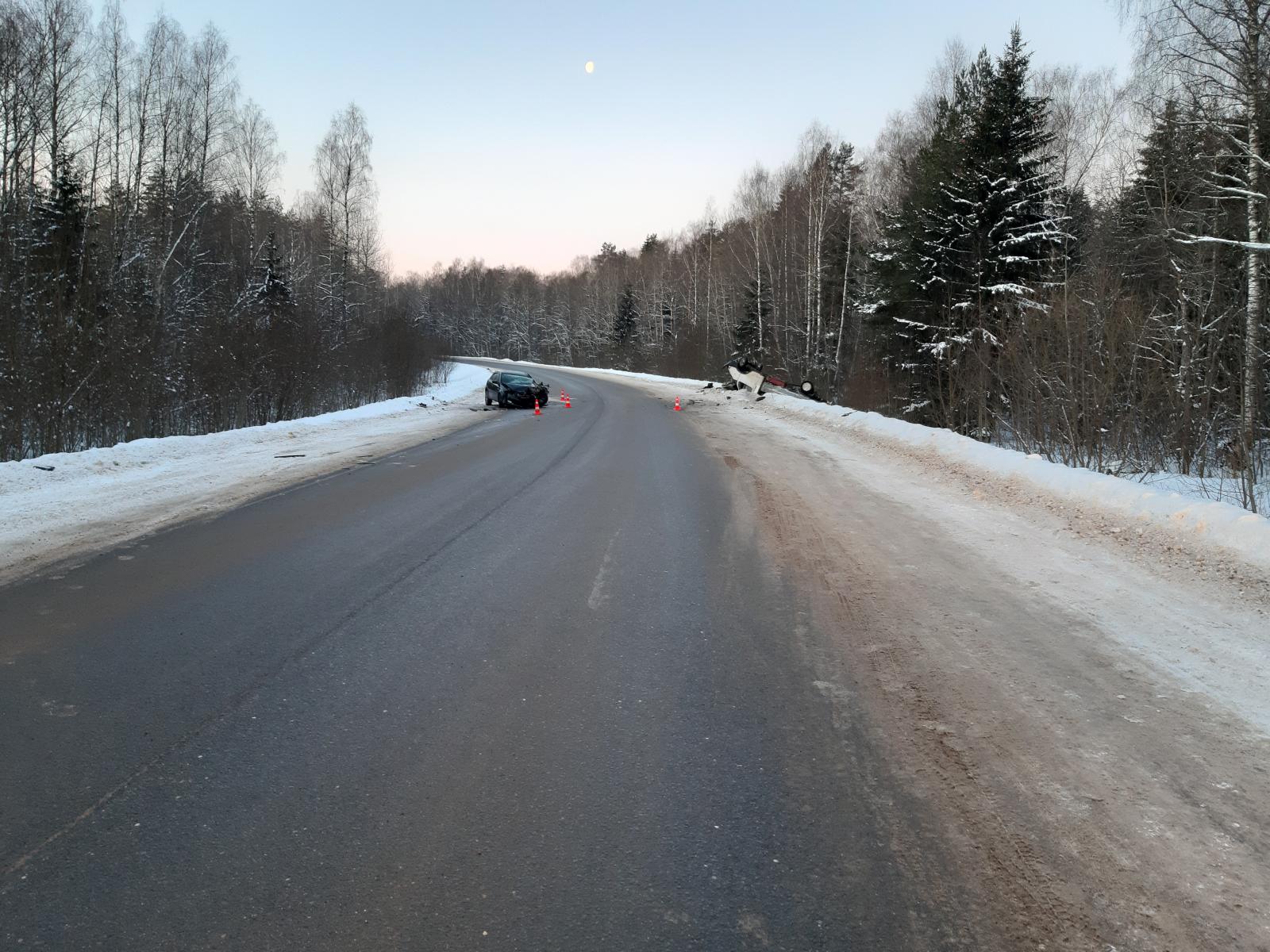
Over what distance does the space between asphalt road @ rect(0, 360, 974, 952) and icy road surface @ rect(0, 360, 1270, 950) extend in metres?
0.02

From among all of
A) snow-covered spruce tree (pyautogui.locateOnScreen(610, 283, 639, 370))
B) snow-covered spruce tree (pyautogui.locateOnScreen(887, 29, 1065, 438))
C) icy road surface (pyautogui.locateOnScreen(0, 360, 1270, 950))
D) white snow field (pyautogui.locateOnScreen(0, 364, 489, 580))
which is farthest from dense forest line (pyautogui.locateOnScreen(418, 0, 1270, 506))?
snow-covered spruce tree (pyautogui.locateOnScreen(610, 283, 639, 370))

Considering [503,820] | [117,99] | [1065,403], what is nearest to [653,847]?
[503,820]

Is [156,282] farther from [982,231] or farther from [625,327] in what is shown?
[625,327]

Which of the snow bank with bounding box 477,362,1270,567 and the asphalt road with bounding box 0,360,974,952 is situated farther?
the snow bank with bounding box 477,362,1270,567

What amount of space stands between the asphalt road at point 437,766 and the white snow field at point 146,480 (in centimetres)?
113

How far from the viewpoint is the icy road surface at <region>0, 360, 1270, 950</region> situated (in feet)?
7.54

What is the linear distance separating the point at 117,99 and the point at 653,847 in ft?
119

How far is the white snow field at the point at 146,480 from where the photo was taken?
6.74 meters

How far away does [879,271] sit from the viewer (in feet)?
84.4

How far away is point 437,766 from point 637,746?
88cm

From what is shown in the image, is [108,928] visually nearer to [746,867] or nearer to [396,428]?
[746,867]

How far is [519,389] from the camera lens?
1031 inches

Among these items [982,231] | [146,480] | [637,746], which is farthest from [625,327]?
[637,746]

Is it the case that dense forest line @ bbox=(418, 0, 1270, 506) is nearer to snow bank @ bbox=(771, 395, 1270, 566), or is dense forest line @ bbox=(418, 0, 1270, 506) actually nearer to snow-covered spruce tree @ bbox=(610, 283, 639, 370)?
snow bank @ bbox=(771, 395, 1270, 566)
